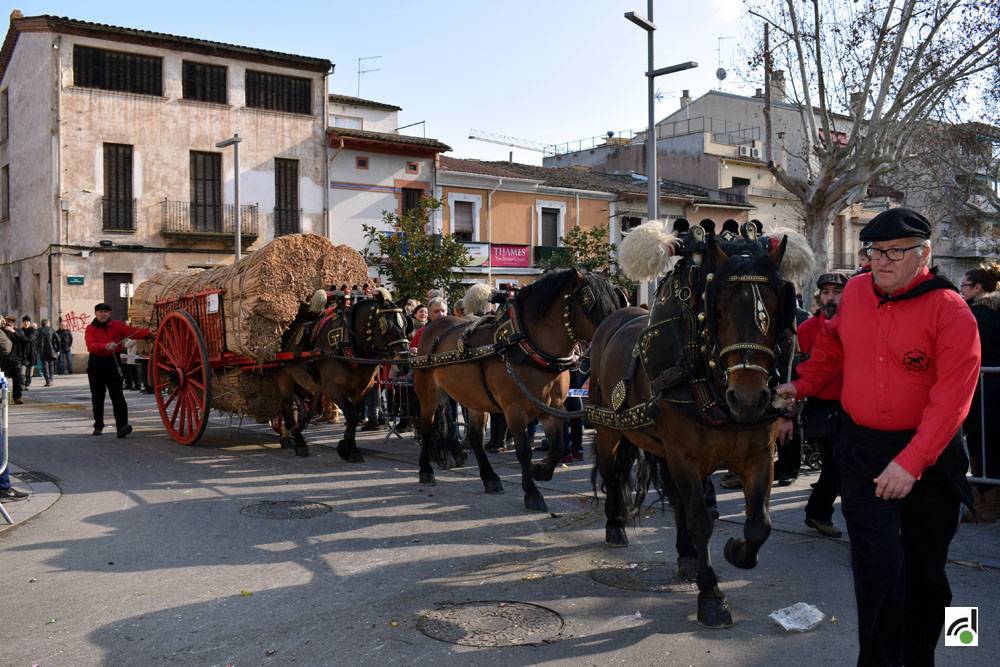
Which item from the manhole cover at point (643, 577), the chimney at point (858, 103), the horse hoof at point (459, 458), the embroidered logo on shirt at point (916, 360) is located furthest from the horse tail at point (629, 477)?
the chimney at point (858, 103)

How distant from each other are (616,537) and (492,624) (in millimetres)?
1770

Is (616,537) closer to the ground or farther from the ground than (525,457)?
closer to the ground

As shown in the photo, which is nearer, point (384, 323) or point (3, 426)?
point (3, 426)

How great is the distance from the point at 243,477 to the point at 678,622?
5539mm

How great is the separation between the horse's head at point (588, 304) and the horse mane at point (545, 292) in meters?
0.07

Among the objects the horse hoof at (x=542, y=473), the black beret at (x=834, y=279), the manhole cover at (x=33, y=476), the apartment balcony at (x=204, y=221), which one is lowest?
the manhole cover at (x=33, y=476)

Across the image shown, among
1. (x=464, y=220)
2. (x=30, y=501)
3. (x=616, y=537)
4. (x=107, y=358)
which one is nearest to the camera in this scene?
(x=616, y=537)

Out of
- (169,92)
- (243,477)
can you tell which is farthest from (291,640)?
(169,92)

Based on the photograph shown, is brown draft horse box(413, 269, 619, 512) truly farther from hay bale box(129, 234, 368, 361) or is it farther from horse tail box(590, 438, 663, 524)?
hay bale box(129, 234, 368, 361)

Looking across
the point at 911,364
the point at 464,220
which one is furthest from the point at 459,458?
the point at 464,220

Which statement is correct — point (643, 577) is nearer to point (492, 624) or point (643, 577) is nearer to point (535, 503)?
point (492, 624)

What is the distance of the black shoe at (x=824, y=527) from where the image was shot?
20.2ft

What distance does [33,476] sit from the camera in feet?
28.6

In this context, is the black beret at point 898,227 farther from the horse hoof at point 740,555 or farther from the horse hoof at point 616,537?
the horse hoof at point 616,537
